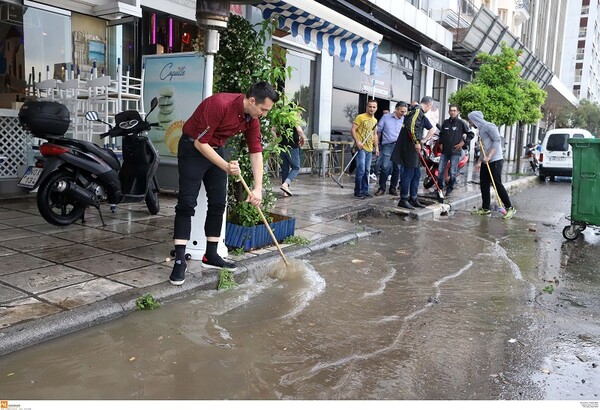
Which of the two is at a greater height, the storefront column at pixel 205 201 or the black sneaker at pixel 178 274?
the storefront column at pixel 205 201

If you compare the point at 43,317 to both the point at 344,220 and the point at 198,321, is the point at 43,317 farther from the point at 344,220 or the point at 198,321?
the point at 344,220

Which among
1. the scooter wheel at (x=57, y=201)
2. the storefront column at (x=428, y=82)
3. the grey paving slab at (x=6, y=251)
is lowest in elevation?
the grey paving slab at (x=6, y=251)

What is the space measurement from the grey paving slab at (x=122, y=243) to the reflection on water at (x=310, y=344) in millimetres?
1370

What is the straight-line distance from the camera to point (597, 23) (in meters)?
83.3

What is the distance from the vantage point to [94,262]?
479 centimetres

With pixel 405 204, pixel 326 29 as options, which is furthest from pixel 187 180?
pixel 405 204

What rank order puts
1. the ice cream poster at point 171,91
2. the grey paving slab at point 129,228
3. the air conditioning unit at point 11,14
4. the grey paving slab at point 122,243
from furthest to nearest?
the air conditioning unit at point 11,14 → the ice cream poster at point 171,91 → the grey paving slab at point 129,228 → the grey paving slab at point 122,243

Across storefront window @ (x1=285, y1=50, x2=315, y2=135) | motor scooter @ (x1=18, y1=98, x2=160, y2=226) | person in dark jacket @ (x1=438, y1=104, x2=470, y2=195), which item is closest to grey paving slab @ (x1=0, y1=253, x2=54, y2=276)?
motor scooter @ (x1=18, y1=98, x2=160, y2=226)

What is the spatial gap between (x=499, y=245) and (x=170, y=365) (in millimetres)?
5060

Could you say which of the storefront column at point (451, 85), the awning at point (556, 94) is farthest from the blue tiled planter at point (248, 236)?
the awning at point (556, 94)

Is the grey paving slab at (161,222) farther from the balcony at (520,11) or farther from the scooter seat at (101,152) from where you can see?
the balcony at (520,11)

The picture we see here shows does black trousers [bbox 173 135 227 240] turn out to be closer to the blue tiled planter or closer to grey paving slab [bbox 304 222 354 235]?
the blue tiled planter

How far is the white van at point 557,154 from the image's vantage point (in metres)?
17.9

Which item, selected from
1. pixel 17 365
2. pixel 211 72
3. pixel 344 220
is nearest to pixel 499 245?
→ pixel 344 220
